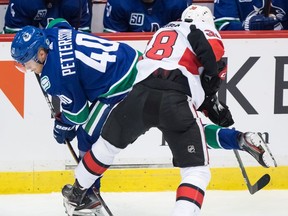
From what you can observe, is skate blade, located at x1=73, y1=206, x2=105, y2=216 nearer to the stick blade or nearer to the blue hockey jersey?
the blue hockey jersey

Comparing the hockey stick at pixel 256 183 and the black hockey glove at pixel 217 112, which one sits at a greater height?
the black hockey glove at pixel 217 112

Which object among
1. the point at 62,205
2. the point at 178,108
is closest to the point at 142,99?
the point at 178,108

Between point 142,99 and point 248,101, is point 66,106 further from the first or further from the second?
point 248,101

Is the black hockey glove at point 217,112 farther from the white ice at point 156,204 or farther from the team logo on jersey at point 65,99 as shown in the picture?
the team logo on jersey at point 65,99

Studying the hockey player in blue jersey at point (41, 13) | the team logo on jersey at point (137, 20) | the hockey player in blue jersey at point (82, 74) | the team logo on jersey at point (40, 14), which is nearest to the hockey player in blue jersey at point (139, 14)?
the team logo on jersey at point (137, 20)

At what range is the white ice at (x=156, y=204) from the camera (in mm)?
4051

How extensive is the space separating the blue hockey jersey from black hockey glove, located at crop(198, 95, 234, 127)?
402 mm

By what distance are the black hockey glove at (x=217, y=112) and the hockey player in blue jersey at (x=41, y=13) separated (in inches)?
44.2

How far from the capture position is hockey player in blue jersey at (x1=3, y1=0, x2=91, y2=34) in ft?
15.3

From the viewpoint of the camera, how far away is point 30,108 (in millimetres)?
4191

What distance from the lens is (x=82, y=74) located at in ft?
11.5

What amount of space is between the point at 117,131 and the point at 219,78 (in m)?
0.47

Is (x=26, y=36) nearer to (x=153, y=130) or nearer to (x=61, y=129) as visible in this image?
(x=61, y=129)

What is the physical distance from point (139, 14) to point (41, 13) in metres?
0.53
